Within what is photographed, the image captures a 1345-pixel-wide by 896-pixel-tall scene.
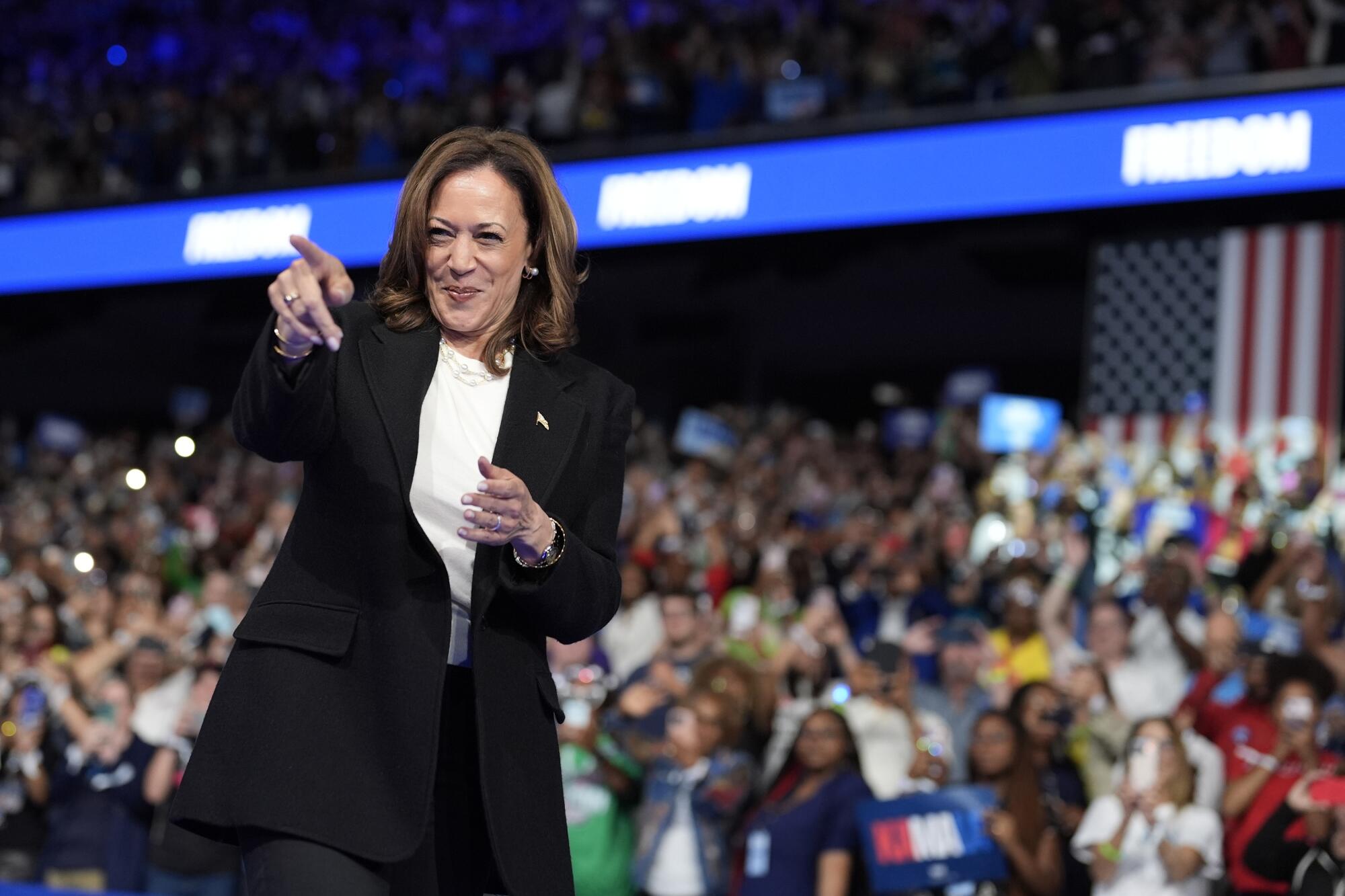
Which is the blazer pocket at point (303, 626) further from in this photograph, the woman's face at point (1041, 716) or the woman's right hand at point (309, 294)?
the woman's face at point (1041, 716)

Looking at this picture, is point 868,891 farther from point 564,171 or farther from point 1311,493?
point 564,171

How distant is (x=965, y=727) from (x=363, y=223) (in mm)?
4761

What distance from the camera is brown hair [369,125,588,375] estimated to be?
1.74m

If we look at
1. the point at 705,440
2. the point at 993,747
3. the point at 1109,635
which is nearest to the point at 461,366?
the point at 993,747

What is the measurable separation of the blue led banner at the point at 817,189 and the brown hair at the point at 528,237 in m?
5.61

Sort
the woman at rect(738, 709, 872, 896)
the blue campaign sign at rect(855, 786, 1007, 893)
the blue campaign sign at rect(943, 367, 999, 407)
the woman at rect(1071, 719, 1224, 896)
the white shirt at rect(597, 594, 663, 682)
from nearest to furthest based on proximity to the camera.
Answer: the woman at rect(1071, 719, 1224, 896)
the blue campaign sign at rect(855, 786, 1007, 893)
the woman at rect(738, 709, 872, 896)
the white shirt at rect(597, 594, 663, 682)
the blue campaign sign at rect(943, 367, 999, 407)

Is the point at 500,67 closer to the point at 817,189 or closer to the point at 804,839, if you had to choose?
the point at 817,189

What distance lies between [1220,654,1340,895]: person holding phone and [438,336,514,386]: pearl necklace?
3420 millimetres

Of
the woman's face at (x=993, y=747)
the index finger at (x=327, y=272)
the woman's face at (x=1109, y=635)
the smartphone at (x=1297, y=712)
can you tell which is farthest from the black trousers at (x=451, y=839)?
the woman's face at (x=1109, y=635)

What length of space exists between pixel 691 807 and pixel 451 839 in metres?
3.63

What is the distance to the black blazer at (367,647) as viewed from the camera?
1586 millimetres

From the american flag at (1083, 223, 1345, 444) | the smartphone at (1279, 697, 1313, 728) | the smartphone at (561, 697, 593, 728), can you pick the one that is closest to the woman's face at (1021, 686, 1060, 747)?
the smartphone at (1279, 697, 1313, 728)

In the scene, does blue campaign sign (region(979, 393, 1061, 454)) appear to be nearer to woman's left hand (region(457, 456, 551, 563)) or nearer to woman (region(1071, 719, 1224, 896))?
woman (region(1071, 719, 1224, 896))

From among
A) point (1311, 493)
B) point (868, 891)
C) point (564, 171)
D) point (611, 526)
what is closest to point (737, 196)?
point (564, 171)
